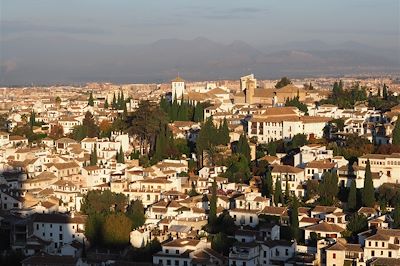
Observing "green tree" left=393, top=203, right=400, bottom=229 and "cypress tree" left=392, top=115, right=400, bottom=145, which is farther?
"cypress tree" left=392, top=115, right=400, bottom=145

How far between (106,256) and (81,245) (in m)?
1.58

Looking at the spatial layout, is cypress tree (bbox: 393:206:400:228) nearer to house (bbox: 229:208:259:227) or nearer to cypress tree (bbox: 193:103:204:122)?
house (bbox: 229:208:259:227)

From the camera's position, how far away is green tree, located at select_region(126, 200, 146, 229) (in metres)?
23.5

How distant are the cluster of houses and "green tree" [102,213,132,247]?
0.32 m

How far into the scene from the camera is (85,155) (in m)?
32.3

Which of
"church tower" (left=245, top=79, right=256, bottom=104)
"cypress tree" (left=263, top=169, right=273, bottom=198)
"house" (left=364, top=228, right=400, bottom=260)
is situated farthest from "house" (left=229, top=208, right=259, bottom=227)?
"church tower" (left=245, top=79, right=256, bottom=104)

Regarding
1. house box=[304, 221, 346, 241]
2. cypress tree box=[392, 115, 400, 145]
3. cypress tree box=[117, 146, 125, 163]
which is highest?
cypress tree box=[392, 115, 400, 145]

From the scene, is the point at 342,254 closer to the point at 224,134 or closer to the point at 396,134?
the point at 396,134

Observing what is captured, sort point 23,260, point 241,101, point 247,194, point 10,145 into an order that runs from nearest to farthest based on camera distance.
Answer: point 23,260 → point 247,194 → point 10,145 → point 241,101

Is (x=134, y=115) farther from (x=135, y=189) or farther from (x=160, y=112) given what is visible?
(x=135, y=189)

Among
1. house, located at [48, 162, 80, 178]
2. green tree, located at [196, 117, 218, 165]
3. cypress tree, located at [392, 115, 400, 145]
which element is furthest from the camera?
green tree, located at [196, 117, 218, 165]

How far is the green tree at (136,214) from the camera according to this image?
2352 centimetres

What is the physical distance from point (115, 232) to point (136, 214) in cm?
178

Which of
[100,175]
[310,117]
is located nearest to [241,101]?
[310,117]
